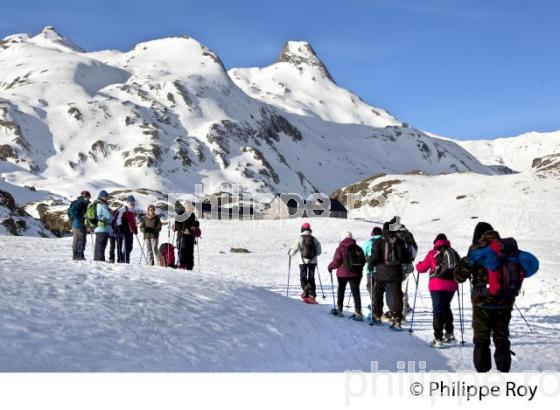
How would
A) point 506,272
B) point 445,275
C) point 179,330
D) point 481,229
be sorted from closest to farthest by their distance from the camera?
point 506,272 < point 481,229 < point 179,330 < point 445,275

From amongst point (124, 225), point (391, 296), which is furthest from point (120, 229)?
point (391, 296)

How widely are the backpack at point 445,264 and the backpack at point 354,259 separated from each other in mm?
2269

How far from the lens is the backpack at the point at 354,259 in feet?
42.9

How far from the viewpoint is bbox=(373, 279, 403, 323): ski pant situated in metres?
12.6

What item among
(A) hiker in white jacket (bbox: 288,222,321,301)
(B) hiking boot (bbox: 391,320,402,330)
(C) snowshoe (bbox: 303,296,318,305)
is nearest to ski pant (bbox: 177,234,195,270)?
(A) hiker in white jacket (bbox: 288,222,321,301)


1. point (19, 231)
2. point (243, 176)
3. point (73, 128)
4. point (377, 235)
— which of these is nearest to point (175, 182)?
point (243, 176)

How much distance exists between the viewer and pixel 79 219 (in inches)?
659

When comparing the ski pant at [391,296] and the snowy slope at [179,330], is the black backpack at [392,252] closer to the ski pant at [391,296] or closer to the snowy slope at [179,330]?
the ski pant at [391,296]

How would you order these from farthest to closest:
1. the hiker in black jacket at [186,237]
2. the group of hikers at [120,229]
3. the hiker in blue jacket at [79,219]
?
the hiker in black jacket at [186,237] → the hiker in blue jacket at [79,219] → the group of hikers at [120,229]

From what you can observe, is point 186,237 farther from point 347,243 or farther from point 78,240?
point 347,243

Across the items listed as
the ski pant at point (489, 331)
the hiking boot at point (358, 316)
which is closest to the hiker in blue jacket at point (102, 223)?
the hiking boot at point (358, 316)

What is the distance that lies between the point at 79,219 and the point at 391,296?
9.48 meters

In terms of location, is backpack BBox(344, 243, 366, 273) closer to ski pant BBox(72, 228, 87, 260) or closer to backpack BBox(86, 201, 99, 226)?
backpack BBox(86, 201, 99, 226)
